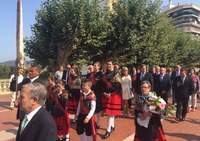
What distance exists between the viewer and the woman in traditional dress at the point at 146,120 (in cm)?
500

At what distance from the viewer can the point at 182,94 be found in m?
9.44

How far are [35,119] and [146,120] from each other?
2718 mm

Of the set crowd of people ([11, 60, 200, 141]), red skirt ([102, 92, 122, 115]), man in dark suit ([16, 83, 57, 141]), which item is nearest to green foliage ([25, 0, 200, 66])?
crowd of people ([11, 60, 200, 141])

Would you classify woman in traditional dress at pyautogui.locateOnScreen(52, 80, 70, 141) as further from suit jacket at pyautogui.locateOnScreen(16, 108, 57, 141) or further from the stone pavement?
suit jacket at pyautogui.locateOnScreen(16, 108, 57, 141)

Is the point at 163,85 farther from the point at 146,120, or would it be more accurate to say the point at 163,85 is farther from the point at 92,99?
the point at 146,120

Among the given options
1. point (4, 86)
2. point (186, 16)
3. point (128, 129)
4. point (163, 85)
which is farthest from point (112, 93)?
point (186, 16)

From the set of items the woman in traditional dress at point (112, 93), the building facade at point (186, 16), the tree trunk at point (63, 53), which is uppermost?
the building facade at point (186, 16)

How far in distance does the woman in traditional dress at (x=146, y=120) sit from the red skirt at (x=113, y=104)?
2395mm

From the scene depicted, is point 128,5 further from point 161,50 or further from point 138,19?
point 161,50

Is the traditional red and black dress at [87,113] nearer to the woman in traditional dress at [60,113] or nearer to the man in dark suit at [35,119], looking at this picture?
the woman in traditional dress at [60,113]

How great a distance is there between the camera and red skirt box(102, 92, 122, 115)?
7.56 metres

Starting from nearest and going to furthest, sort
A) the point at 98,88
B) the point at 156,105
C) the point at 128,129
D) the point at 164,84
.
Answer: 1. the point at 156,105
2. the point at 98,88
3. the point at 128,129
4. the point at 164,84

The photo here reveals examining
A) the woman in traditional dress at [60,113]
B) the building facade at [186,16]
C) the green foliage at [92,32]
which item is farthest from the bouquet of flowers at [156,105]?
the building facade at [186,16]

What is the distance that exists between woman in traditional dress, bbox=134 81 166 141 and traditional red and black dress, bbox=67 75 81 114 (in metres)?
3.33
